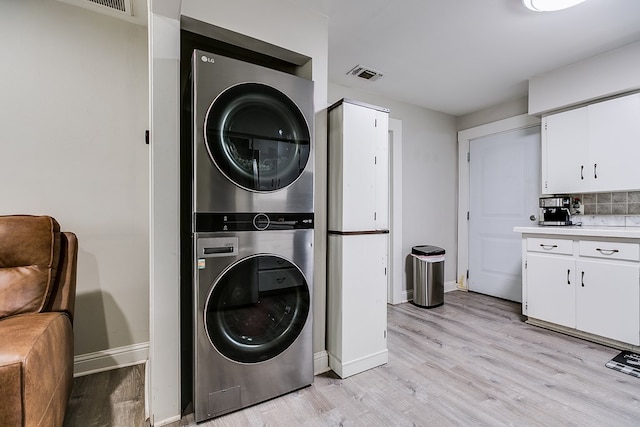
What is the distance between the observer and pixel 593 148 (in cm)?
272

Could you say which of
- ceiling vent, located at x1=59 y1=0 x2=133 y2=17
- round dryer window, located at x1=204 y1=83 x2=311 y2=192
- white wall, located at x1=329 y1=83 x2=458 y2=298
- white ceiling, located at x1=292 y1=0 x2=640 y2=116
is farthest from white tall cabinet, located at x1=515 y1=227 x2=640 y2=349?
ceiling vent, located at x1=59 y1=0 x2=133 y2=17

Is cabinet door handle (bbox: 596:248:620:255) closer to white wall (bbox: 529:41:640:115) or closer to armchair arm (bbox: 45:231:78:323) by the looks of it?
white wall (bbox: 529:41:640:115)

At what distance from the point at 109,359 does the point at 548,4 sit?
377cm

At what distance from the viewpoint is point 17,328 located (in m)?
1.10

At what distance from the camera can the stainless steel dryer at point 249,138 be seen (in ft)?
4.65

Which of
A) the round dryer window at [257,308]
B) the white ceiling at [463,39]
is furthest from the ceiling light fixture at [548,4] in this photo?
the round dryer window at [257,308]

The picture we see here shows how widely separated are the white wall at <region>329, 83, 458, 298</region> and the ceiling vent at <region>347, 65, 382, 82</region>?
328mm

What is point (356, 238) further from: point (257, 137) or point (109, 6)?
point (109, 6)

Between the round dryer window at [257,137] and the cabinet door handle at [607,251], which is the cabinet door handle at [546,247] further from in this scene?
the round dryer window at [257,137]

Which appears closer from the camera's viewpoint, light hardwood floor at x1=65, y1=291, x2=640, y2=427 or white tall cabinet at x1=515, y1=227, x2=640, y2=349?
light hardwood floor at x1=65, y1=291, x2=640, y2=427

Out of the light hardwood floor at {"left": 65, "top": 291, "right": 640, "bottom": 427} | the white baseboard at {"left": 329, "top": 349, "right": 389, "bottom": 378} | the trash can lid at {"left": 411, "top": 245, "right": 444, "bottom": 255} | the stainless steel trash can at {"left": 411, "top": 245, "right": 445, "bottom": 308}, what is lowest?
the light hardwood floor at {"left": 65, "top": 291, "right": 640, "bottom": 427}

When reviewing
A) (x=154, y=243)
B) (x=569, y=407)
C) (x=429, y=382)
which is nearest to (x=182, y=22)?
(x=154, y=243)

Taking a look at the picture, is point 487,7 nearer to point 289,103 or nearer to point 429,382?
A: point 289,103

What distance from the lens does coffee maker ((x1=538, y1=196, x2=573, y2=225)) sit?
9.66 feet
